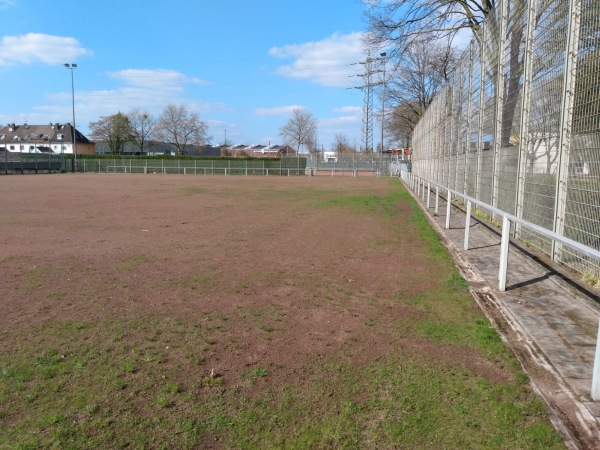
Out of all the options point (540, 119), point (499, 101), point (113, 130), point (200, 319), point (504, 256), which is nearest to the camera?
point (200, 319)

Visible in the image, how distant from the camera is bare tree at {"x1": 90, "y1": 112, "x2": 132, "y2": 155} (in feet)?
292

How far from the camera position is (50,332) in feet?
15.5

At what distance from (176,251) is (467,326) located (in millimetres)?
5795

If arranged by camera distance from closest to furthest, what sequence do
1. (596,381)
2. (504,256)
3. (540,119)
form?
(596,381), (504,256), (540,119)

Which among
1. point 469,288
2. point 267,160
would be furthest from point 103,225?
point 267,160

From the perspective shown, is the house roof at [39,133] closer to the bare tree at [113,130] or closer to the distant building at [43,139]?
the distant building at [43,139]

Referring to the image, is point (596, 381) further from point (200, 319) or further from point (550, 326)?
point (200, 319)

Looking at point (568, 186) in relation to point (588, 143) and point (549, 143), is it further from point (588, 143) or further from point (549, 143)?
point (549, 143)

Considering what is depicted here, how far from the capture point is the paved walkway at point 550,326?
10.6 feet

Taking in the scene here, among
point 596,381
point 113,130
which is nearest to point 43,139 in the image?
point 113,130

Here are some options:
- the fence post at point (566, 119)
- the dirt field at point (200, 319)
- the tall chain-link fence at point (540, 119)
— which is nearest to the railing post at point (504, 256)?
the dirt field at point (200, 319)

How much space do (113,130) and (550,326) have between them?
3691 inches

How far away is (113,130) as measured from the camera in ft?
293

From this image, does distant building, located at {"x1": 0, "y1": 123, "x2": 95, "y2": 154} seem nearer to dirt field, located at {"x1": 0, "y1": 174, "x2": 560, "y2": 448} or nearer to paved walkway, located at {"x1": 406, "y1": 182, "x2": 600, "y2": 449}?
dirt field, located at {"x1": 0, "y1": 174, "x2": 560, "y2": 448}
